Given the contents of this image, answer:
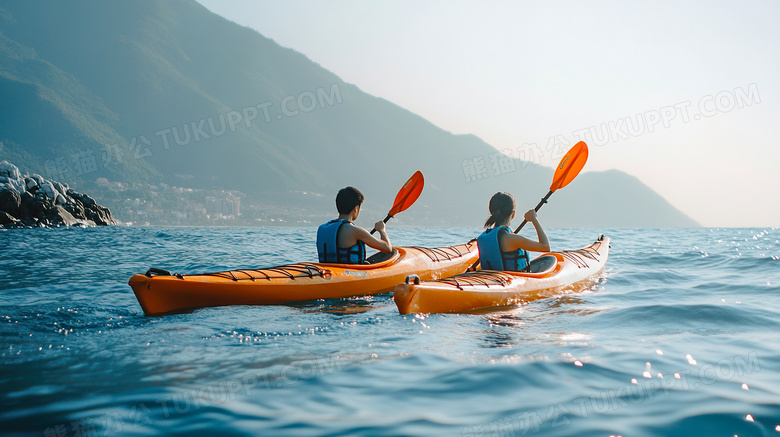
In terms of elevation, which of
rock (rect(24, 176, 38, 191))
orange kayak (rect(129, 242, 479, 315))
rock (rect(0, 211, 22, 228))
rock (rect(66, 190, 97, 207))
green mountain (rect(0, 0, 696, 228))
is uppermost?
green mountain (rect(0, 0, 696, 228))

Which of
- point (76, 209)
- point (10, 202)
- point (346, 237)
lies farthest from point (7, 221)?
point (346, 237)

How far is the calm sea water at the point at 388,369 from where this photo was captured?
7.59 feet

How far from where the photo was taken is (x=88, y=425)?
7.32 feet

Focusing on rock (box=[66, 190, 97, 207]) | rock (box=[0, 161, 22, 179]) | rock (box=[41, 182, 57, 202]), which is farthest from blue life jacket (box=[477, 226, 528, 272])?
rock (box=[66, 190, 97, 207])

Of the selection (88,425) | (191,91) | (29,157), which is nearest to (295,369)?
(88,425)

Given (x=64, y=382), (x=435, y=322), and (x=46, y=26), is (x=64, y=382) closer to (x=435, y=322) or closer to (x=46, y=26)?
(x=435, y=322)

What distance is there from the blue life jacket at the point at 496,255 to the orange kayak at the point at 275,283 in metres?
1.49

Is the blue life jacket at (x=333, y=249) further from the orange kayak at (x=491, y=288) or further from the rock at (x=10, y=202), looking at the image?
the rock at (x=10, y=202)

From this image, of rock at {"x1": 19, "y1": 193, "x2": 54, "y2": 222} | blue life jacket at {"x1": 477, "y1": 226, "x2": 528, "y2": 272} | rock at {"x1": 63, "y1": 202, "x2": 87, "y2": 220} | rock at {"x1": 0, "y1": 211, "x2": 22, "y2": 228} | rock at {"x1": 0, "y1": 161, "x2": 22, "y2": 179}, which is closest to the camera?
blue life jacket at {"x1": 477, "y1": 226, "x2": 528, "y2": 272}

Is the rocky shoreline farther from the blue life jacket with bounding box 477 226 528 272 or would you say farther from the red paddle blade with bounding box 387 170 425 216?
the blue life jacket with bounding box 477 226 528 272

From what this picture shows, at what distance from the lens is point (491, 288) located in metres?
5.18

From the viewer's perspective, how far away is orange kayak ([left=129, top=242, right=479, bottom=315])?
4805 mm

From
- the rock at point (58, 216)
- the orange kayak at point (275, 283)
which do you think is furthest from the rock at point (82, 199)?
the orange kayak at point (275, 283)

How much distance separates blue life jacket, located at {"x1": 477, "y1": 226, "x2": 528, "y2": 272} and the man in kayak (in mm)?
1372
